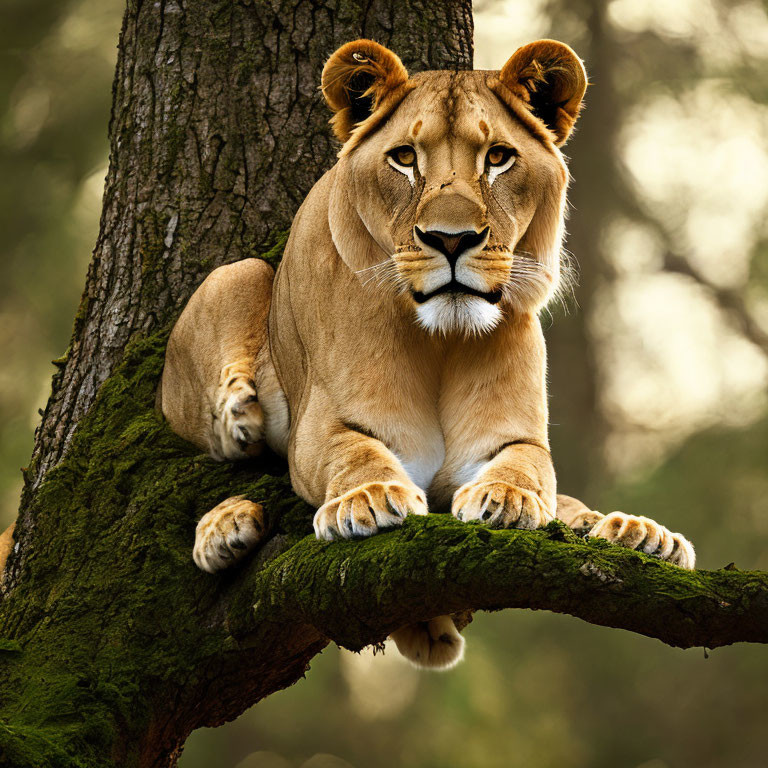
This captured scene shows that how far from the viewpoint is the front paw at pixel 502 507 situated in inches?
128

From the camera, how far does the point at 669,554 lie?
337 centimetres

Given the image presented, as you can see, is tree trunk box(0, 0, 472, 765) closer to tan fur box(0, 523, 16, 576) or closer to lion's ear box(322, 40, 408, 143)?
tan fur box(0, 523, 16, 576)

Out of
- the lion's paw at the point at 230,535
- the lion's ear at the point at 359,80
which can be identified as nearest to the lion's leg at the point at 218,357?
the lion's paw at the point at 230,535

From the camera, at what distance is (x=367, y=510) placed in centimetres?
329

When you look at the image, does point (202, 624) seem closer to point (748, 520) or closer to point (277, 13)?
point (277, 13)

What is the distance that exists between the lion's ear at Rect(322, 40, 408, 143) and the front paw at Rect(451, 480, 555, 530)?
1.44 meters

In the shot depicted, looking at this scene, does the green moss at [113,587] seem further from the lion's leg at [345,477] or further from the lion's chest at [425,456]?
the lion's chest at [425,456]

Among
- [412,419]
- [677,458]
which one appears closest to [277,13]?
[412,419]

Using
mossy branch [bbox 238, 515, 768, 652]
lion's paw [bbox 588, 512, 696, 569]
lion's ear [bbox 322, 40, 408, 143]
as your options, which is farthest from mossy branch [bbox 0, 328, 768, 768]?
lion's ear [bbox 322, 40, 408, 143]

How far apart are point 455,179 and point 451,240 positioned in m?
0.26

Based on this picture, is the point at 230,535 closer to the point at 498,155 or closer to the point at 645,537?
the point at 645,537

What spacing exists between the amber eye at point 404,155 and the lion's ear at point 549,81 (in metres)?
0.46

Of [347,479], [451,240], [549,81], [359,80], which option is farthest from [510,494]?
[359,80]

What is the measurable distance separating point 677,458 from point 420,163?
1130cm
